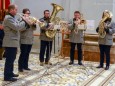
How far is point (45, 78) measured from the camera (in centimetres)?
656

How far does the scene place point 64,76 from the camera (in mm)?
6855

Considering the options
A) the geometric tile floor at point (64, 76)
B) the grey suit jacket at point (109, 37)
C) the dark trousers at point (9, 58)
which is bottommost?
the geometric tile floor at point (64, 76)

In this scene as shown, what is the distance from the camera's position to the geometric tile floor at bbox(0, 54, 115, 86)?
20.3ft

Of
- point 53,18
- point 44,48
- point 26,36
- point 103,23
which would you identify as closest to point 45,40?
point 44,48

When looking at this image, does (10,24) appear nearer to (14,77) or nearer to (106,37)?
(14,77)

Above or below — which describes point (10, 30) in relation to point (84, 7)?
below

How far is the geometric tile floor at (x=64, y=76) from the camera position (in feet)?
20.3

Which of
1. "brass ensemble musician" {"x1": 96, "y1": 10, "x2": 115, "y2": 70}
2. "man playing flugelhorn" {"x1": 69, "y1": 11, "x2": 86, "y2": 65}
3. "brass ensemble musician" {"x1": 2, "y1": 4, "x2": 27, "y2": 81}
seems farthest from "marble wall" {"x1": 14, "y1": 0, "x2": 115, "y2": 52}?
"brass ensemble musician" {"x1": 2, "y1": 4, "x2": 27, "y2": 81}

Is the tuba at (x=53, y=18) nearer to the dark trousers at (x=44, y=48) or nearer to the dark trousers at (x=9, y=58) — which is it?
the dark trousers at (x=44, y=48)

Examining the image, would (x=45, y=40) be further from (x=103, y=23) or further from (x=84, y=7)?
(x=84, y=7)

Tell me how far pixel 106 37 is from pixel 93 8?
2372 millimetres

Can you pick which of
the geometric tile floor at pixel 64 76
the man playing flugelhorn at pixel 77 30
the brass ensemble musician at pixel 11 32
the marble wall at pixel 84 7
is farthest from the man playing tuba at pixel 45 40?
the marble wall at pixel 84 7

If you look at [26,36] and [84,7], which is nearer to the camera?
[26,36]

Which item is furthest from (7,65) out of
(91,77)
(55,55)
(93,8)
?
(93,8)
